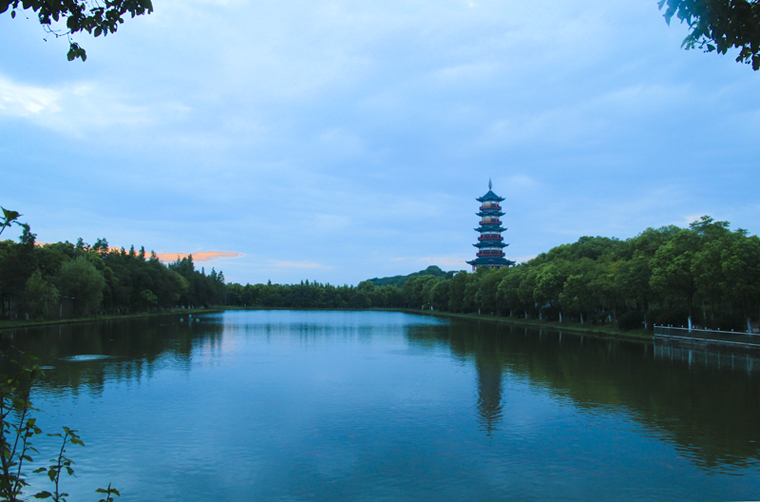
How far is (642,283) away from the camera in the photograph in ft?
151

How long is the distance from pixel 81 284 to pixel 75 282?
112 centimetres

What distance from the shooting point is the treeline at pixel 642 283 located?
1431 inches

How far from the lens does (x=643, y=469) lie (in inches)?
502

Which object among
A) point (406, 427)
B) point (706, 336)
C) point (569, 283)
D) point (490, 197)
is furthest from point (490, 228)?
point (406, 427)

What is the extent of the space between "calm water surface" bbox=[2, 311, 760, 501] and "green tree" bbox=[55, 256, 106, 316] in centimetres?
3618

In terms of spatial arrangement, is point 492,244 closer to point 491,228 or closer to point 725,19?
point 491,228

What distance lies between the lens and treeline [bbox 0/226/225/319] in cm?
5259

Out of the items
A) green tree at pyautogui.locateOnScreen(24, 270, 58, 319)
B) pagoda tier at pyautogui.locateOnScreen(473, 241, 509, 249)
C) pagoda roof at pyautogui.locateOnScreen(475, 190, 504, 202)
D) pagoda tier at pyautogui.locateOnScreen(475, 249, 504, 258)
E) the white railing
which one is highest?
pagoda roof at pyautogui.locateOnScreen(475, 190, 504, 202)

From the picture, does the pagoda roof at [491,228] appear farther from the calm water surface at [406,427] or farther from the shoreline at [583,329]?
the calm water surface at [406,427]

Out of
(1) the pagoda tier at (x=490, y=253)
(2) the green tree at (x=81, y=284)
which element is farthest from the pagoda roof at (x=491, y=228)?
(2) the green tree at (x=81, y=284)

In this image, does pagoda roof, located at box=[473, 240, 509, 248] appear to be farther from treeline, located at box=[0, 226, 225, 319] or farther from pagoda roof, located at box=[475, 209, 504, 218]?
treeline, located at box=[0, 226, 225, 319]

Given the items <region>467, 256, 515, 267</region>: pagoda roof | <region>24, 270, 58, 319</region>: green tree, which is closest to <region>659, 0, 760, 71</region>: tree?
<region>24, 270, 58, 319</region>: green tree

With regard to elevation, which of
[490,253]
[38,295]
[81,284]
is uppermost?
[490,253]

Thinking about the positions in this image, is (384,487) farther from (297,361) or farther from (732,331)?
(732,331)
